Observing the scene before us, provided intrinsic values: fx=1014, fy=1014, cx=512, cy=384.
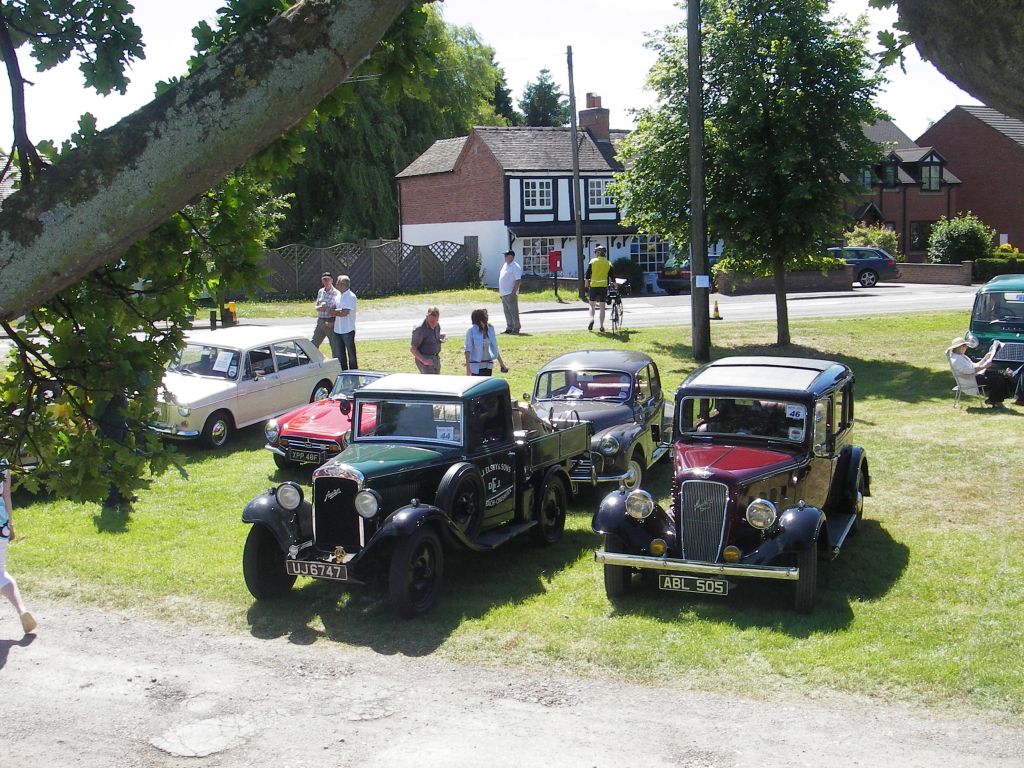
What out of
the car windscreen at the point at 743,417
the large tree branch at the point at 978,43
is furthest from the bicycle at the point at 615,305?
the large tree branch at the point at 978,43

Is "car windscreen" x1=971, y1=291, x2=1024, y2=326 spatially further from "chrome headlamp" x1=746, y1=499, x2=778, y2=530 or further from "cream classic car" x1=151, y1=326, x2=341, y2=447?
"chrome headlamp" x1=746, y1=499, x2=778, y2=530

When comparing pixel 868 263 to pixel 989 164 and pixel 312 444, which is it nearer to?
pixel 989 164

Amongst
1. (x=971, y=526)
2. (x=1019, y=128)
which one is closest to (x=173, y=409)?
(x=971, y=526)

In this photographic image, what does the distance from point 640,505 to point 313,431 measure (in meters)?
5.86

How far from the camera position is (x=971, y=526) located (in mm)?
10867

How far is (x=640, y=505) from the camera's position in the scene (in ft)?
28.7

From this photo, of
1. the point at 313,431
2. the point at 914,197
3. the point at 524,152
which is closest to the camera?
the point at 313,431

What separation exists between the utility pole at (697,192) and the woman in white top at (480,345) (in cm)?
762

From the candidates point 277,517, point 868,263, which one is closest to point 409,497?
point 277,517

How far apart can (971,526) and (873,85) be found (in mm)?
14130

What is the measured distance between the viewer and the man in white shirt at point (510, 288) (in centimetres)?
2434

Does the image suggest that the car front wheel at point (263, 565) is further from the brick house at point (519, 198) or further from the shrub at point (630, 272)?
the shrub at point (630, 272)

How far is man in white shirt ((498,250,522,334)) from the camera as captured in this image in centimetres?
2434

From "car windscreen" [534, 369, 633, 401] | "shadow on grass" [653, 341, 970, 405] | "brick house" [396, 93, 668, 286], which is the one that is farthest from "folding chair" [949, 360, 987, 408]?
"brick house" [396, 93, 668, 286]
